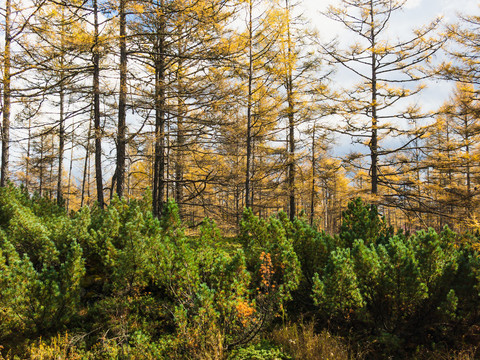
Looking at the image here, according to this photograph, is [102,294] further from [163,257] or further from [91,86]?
[91,86]

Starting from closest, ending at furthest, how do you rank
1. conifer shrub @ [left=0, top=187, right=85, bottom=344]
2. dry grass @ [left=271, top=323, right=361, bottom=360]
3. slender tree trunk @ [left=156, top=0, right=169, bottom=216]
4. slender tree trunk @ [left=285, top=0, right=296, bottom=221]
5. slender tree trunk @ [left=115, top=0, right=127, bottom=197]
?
1. conifer shrub @ [left=0, top=187, right=85, bottom=344]
2. dry grass @ [left=271, top=323, right=361, bottom=360]
3. slender tree trunk @ [left=115, top=0, right=127, bottom=197]
4. slender tree trunk @ [left=156, top=0, right=169, bottom=216]
5. slender tree trunk @ [left=285, top=0, right=296, bottom=221]

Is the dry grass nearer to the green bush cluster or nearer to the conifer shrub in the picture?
the green bush cluster

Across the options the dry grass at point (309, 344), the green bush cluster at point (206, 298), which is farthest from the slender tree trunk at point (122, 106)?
the dry grass at point (309, 344)

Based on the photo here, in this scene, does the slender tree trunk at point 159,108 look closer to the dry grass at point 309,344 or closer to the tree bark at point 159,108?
the tree bark at point 159,108

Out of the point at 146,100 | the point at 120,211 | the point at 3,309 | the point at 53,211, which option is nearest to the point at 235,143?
the point at 146,100

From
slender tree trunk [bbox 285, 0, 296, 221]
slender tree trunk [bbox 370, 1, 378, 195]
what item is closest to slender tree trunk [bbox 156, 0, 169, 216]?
slender tree trunk [bbox 285, 0, 296, 221]

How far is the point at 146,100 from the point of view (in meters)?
8.19

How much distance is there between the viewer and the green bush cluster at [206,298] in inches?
154

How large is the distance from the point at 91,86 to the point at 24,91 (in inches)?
72.2

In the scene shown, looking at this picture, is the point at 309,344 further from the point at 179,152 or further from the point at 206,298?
the point at 179,152

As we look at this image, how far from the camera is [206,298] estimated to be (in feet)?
12.2

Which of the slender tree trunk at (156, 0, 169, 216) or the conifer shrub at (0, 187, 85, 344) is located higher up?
the slender tree trunk at (156, 0, 169, 216)

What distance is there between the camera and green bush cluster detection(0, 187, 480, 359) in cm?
390

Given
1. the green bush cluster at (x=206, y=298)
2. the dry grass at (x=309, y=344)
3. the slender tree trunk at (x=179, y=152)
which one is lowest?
the dry grass at (x=309, y=344)
